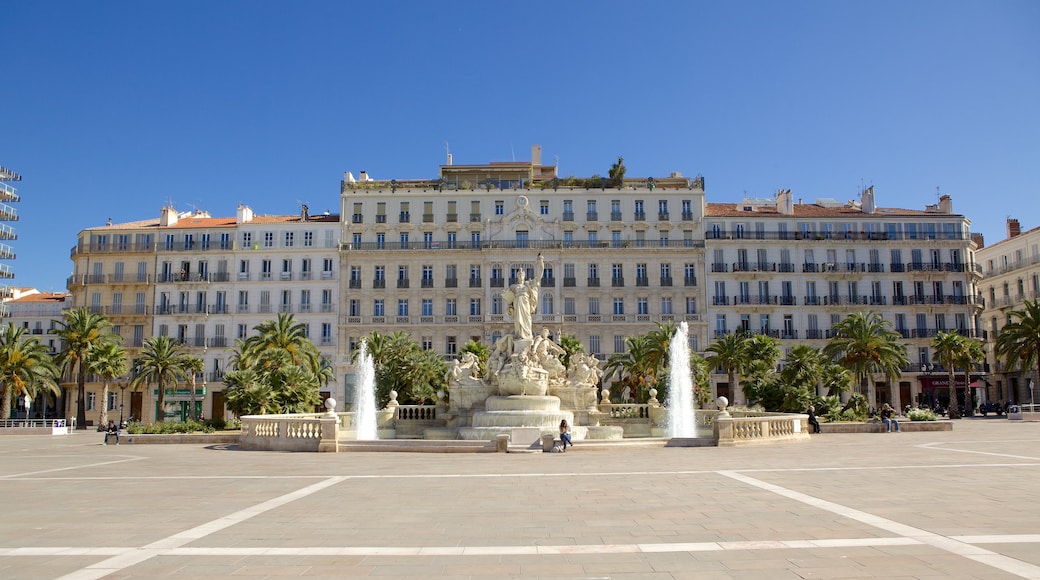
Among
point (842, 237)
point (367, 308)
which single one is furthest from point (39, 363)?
point (842, 237)

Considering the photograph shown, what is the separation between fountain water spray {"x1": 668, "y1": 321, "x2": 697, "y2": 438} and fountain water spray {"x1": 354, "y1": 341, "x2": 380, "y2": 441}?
13182 mm

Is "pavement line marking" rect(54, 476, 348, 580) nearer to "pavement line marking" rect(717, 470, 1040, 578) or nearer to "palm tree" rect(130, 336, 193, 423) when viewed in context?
"pavement line marking" rect(717, 470, 1040, 578)

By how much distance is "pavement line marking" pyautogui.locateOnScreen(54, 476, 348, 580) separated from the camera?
8312mm

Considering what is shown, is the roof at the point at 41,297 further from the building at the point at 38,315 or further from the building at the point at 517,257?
the building at the point at 517,257

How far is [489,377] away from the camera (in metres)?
33.0

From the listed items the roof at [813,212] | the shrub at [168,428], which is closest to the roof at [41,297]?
the shrub at [168,428]

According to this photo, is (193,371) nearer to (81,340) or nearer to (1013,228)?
(81,340)

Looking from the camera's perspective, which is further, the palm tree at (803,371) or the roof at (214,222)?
the roof at (214,222)

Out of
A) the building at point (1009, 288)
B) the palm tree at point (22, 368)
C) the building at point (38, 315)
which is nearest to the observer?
the palm tree at point (22, 368)

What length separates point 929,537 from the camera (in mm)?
9602

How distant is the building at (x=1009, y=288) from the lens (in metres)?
65.3

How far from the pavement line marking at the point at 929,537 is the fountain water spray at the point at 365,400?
22.5m

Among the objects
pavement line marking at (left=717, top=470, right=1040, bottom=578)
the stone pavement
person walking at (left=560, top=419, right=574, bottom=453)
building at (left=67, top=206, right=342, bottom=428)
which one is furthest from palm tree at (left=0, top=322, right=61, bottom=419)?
pavement line marking at (left=717, top=470, right=1040, bottom=578)

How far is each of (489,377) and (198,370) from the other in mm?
32295
